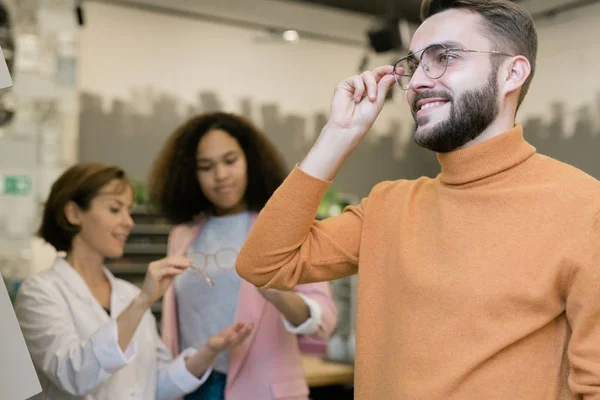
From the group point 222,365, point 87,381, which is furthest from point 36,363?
point 222,365

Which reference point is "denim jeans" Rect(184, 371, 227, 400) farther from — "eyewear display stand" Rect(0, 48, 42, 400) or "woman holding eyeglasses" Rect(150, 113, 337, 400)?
"eyewear display stand" Rect(0, 48, 42, 400)

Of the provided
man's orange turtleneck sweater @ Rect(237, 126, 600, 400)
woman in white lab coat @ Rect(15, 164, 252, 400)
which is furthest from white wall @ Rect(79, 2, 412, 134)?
man's orange turtleneck sweater @ Rect(237, 126, 600, 400)

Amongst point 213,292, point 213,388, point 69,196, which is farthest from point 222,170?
point 213,388

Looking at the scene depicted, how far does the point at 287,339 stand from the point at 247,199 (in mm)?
508

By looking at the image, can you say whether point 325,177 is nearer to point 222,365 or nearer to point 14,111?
point 222,365

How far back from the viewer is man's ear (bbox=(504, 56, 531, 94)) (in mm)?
1371

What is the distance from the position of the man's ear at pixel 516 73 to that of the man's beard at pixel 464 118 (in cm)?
4

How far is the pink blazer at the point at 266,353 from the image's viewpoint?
2195mm

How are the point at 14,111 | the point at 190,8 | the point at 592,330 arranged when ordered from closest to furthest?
the point at 592,330
the point at 14,111
the point at 190,8

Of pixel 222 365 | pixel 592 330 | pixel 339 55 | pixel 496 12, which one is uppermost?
pixel 339 55

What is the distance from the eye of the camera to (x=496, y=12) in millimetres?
1374

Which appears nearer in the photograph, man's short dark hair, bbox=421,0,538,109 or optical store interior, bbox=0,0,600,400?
man's short dark hair, bbox=421,0,538,109

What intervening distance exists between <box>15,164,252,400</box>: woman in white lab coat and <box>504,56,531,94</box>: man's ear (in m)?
1.08

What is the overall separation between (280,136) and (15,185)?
3021 millimetres
